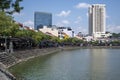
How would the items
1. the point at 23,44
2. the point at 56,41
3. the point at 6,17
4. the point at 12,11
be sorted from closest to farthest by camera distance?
1. the point at 12,11
2. the point at 6,17
3. the point at 23,44
4. the point at 56,41

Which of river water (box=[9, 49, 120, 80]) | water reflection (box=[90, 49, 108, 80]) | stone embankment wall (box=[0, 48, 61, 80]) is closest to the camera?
stone embankment wall (box=[0, 48, 61, 80])

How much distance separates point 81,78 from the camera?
34.8 metres

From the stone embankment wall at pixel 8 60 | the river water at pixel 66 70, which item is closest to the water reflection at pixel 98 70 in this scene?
the river water at pixel 66 70

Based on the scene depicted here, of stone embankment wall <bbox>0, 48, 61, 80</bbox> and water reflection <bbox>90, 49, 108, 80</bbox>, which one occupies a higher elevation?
stone embankment wall <bbox>0, 48, 61, 80</bbox>

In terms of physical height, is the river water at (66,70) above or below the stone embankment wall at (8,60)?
below

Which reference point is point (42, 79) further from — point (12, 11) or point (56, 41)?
point (56, 41)

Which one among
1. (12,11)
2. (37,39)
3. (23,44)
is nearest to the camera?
(12,11)

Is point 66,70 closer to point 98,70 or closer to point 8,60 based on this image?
point 98,70

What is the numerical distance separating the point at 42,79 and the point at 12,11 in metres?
19.2

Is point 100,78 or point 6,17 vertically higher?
point 6,17

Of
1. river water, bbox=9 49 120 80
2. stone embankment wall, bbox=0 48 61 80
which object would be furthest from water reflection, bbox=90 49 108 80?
stone embankment wall, bbox=0 48 61 80

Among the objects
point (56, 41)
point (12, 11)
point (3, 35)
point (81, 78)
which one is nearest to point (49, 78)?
point (81, 78)

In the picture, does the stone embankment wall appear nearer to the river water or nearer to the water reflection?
the river water

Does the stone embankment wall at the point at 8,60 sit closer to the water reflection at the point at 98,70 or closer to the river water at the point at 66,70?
the river water at the point at 66,70
